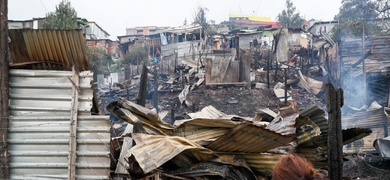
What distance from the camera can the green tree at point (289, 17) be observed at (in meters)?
64.6

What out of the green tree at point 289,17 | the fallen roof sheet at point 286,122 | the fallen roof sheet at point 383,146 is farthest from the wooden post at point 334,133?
the green tree at point 289,17

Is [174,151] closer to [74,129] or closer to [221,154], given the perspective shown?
[221,154]

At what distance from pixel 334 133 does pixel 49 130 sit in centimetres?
358

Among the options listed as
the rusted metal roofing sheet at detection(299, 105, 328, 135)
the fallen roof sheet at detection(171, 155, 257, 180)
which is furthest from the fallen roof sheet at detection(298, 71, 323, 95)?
the fallen roof sheet at detection(171, 155, 257, 180)

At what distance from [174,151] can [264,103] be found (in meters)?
21.0

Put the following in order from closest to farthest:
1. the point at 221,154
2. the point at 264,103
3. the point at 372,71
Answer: the point at 221,154 → the point at 372,71 → the point at 264,103

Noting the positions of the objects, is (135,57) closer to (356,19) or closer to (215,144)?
(356,19)

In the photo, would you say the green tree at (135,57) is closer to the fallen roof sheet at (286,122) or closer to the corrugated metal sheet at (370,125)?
the corrugated metal sheet at (370,125)

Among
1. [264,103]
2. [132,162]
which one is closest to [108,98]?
[264,103]

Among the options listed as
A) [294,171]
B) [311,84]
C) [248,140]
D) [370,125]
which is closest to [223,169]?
[248,140]

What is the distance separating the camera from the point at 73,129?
18.7 feet

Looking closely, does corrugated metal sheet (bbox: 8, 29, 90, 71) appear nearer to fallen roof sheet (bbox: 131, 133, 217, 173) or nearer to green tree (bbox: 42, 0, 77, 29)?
fallen roof sheet (bbox: 131, 133, 217, 173)

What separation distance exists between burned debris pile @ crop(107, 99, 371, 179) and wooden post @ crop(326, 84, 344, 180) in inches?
23.5

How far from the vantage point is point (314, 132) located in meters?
6.84
